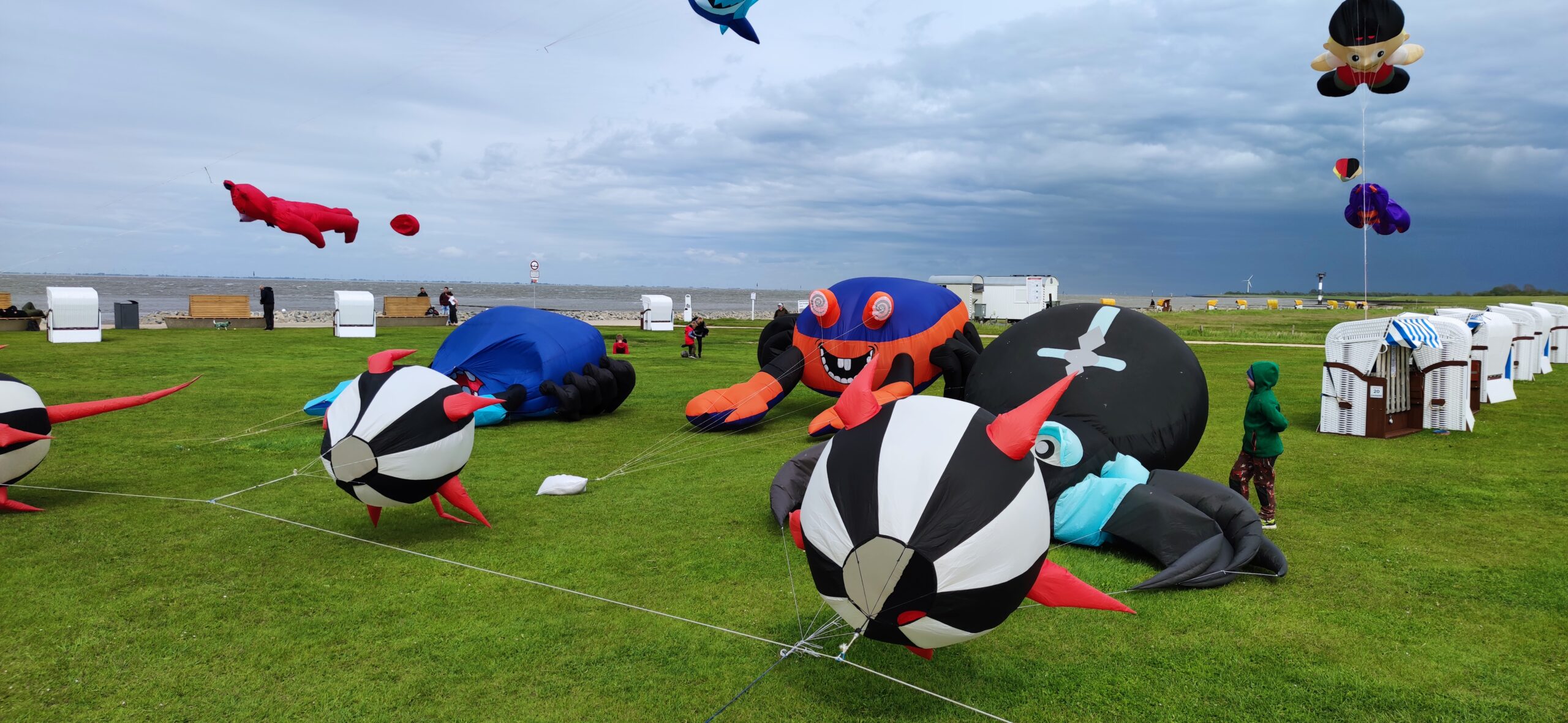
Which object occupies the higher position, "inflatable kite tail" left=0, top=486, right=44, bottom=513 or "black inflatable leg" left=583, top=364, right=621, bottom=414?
"black inflatable leg" left=583, top=364, right=621, bottom=414

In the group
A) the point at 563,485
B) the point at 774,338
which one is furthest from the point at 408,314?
the point at 563,485

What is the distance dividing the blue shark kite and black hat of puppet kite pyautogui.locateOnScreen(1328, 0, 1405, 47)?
805 cm

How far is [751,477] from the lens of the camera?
923cm

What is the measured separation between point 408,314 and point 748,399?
27283 millimetres

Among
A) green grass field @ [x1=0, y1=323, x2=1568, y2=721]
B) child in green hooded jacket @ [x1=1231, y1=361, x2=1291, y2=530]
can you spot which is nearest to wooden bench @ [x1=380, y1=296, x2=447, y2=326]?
green grass field @ [x1=0, y1=323, x2=1568, y2=721]

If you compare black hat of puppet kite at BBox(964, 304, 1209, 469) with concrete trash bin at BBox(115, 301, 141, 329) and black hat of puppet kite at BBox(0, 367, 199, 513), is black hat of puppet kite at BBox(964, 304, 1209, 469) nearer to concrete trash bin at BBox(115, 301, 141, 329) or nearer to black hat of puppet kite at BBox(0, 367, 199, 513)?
black hat of puppet kite at BBox(0, 367, 199, 513)

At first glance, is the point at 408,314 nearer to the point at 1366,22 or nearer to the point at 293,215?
the point at 293,215

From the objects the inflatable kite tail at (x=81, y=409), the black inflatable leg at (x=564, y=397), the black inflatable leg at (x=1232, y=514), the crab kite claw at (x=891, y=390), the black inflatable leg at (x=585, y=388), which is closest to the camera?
the black inflatable leg at (x=1232, y=514)

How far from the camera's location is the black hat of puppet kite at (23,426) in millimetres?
6844

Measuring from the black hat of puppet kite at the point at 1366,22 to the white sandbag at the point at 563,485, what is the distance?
1116cm

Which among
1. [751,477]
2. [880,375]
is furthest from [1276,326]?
[751,477]

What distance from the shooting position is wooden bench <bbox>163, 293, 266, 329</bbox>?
29.7m

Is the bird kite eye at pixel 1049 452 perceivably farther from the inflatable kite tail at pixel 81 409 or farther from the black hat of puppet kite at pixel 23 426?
the inflatable kite tail at pixel 81 409

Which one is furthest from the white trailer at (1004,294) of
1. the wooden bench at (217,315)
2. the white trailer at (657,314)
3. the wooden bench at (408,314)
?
the wooden bench at (217,315)
